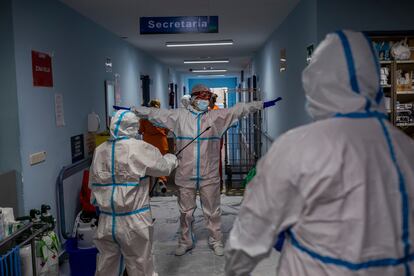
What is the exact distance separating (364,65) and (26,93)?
9.16 feet

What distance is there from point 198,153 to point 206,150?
0.08 meters

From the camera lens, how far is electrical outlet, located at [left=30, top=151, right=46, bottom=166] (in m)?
3.42

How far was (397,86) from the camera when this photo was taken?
4117mm

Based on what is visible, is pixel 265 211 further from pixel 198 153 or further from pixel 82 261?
pixel 198 153

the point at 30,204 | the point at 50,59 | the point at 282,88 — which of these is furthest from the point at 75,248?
the point at 282,88

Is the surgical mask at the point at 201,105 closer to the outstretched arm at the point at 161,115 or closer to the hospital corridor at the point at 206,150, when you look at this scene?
the hospital corridor at the point at 206,150

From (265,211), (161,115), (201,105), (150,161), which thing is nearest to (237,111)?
(201,105)

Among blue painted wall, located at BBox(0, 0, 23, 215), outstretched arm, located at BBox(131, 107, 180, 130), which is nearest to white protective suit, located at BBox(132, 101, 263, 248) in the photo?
outstretched arm, located at BBox(131, 107, 180, 130)

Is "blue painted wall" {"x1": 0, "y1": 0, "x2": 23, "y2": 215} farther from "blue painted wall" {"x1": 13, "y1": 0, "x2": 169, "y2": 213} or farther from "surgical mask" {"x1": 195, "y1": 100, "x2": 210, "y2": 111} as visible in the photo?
"surgical mask" {"x1": 195, "y1": 100, "x2": 210, "y2": 111}

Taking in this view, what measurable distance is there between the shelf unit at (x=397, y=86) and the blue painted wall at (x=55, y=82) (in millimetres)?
2921

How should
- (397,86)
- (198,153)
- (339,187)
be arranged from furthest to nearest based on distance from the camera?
(397,86), (198,153), (339,187)

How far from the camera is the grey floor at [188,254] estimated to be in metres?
3.56

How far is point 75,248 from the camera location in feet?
11.0

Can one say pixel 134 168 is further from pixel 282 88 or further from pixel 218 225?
pixel 282 88
